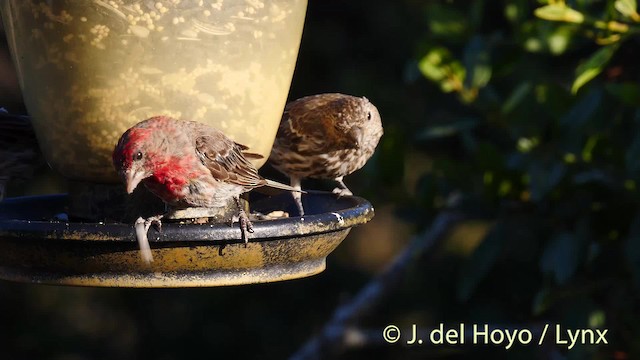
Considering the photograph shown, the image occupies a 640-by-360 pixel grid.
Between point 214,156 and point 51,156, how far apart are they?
25.7 inches

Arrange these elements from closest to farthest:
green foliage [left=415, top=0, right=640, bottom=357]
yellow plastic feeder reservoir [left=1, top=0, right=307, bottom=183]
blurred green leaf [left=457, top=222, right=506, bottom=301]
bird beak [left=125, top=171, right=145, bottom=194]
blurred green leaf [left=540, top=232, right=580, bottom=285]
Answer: bird beak [left=125, top=171, right=145, bottom=194] < yellow plastic feeder reservoir [left=1, top=0, right=307, bottom=183] < green foliage [left=415, top=0, right=640, bottom=357] < blurred green leaf [left=540, top=232, right=580, bottom=285] < blurred green leaf [left=457, top=222, right=506, bottom=301]

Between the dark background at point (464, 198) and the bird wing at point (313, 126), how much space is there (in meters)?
0.25

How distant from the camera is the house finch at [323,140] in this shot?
17.5 ft

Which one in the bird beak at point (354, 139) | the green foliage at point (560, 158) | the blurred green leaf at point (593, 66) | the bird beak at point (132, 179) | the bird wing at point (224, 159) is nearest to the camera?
the bird beak at point (132, 179)

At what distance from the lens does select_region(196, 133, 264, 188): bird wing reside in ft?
13.1

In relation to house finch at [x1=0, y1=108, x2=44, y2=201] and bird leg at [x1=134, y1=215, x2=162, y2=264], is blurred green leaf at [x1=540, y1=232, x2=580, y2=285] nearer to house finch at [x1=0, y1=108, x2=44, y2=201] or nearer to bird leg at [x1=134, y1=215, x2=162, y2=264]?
bird leg at [x1=134, y1=215, x2=162, y2=264]

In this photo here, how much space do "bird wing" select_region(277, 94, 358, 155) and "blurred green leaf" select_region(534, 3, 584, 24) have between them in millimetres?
1217

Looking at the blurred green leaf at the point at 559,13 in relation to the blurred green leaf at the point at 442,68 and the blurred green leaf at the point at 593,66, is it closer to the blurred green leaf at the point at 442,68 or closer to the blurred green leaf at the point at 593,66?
the blurred green leaf at the point at 593,66

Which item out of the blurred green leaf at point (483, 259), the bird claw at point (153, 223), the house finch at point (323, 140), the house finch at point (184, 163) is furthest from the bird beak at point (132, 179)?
the blurred green leaf at point (483, 259)

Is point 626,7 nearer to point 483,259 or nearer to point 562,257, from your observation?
point 562,257

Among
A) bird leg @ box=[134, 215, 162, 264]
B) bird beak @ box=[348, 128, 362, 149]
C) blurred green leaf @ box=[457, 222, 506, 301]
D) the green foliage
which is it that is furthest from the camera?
bird beak @ box=[348, 128, 362, 149]

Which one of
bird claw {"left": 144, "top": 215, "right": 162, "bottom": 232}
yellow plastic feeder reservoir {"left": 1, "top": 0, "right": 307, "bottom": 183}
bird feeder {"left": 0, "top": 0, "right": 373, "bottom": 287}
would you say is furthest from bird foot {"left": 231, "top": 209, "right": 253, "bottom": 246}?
yellow plastic feeder reservoir {"left": 1, "top": 0, "right": 307, "bottom": 183}

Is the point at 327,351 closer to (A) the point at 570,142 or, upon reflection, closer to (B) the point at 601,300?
(B) the point at 601,300

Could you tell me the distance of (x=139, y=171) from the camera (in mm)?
3816
